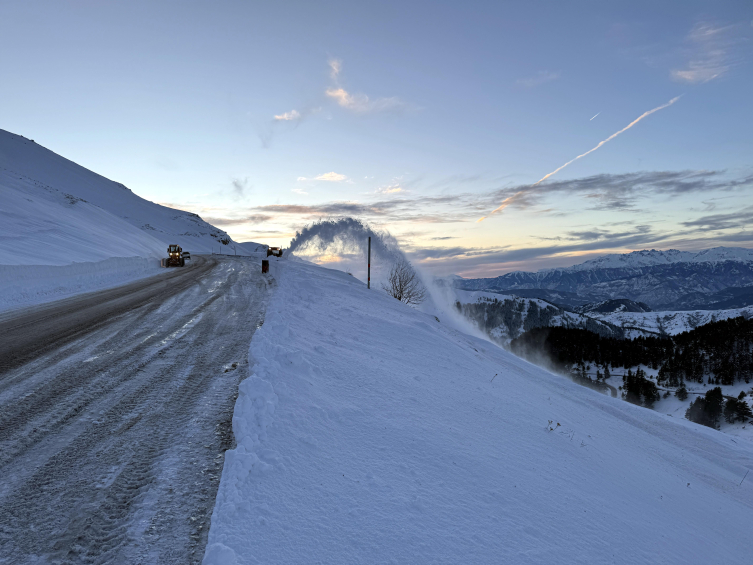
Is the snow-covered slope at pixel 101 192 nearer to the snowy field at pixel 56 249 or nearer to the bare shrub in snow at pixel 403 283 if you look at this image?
the snowy field at pixel 56 249

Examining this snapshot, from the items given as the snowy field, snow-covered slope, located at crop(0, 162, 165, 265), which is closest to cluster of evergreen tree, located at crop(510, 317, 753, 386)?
the snowy field

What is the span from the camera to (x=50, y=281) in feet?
60.0

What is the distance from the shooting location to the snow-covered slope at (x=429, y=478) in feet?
11.0

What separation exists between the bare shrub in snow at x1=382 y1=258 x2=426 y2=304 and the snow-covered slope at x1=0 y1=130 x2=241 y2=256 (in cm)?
8264

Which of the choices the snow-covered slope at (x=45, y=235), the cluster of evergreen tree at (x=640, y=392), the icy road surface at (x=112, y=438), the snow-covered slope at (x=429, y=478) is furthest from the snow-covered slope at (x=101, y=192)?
the cluster of evergreen tree at (x=640, y=392)

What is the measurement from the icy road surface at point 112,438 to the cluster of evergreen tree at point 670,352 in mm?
135158

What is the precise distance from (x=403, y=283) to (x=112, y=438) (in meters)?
34.1

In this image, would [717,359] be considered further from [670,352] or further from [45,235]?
[45,235]

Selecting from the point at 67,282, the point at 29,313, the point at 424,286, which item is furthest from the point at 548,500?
the point at 424,286

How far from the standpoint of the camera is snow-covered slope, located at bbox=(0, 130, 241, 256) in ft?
343

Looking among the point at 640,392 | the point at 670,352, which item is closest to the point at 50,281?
the point at 640,392

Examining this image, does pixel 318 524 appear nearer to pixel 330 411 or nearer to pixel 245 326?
pixel 330 411

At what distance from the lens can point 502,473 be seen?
4.99m

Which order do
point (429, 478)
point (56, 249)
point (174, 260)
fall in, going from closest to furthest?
point (429, 478)
point (56, 249)
point (174, 260)
